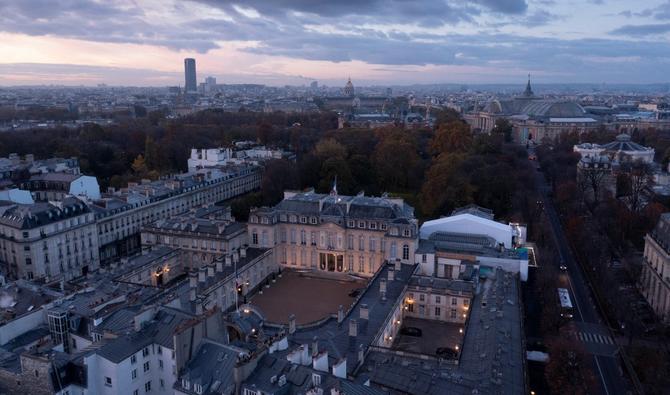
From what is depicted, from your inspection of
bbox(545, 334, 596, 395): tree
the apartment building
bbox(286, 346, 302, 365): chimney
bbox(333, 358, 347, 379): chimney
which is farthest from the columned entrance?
bbox(333, 358, 347, 379): chimney

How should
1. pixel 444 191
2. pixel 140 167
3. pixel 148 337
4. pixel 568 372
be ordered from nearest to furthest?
1. pixel 148 337
2. pixel 568 372
3. pixel 444 191
4. pixel 140 167

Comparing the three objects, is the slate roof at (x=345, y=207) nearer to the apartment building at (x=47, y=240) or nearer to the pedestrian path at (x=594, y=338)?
the pedestrian path at (x=594, y=338)

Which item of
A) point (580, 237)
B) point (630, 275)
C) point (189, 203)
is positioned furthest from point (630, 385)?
point (189, 203)

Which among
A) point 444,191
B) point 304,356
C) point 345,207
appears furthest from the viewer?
point 444,191

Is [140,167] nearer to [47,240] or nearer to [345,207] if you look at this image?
[47,240]

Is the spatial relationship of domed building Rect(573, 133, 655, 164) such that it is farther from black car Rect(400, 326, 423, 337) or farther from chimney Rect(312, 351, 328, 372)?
chimney Rect(312, 351, 328, 372)

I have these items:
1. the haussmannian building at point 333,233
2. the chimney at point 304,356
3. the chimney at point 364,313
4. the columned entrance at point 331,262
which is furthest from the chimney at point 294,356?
the columned entrance at point 331,262

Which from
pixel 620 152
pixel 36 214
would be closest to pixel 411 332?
pixel 36 214
